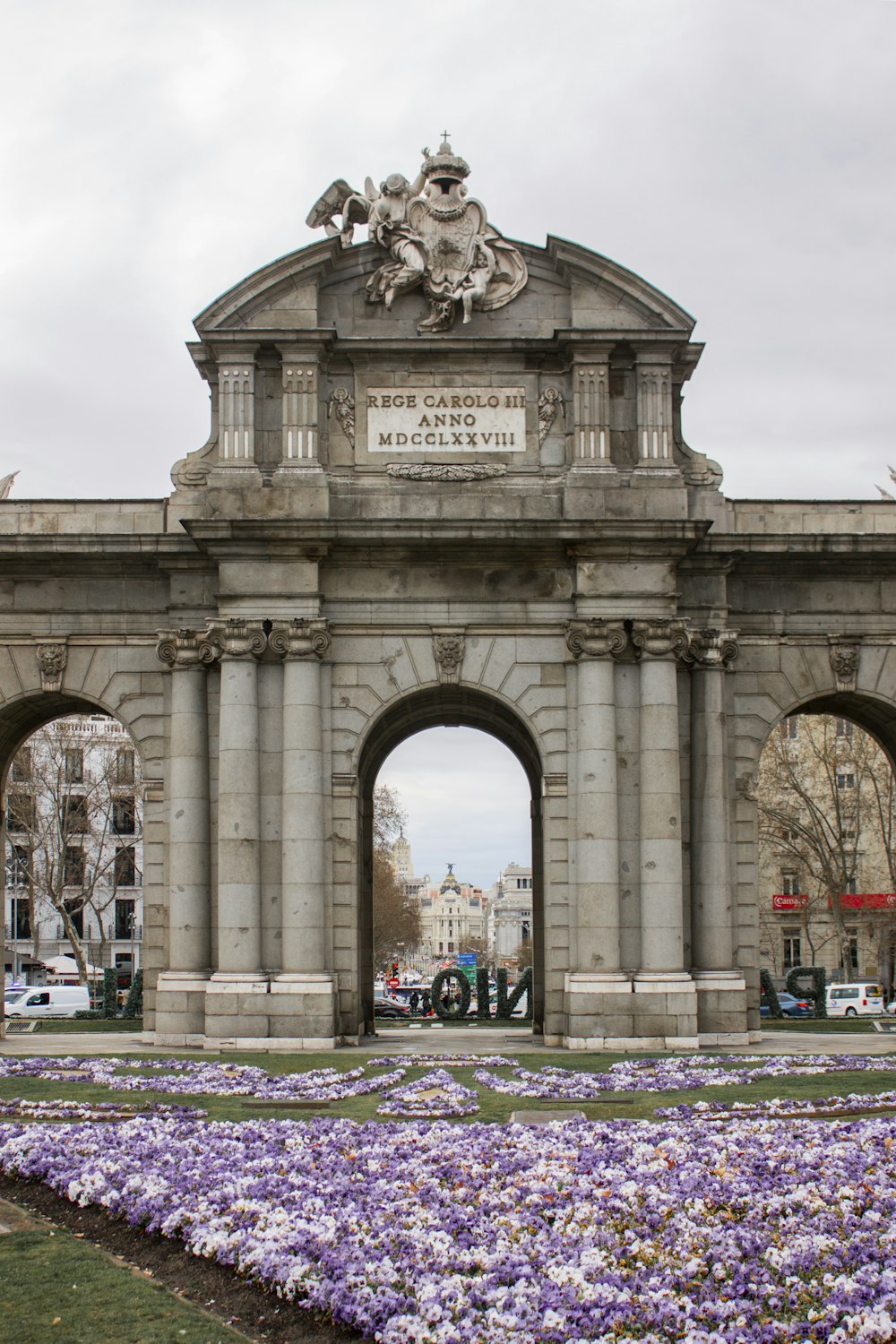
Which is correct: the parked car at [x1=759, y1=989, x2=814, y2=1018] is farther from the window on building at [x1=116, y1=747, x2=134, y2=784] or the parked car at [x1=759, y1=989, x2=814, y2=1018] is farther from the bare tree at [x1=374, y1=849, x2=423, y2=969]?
the bare tree at [x1=374, y1=849, x2=423, y2=969]

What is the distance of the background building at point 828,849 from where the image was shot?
57406 mm

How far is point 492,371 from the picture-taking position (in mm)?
27641

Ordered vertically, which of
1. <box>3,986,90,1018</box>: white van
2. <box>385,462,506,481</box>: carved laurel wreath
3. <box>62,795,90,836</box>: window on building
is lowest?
<box>3,986,90,1018</box>: white van

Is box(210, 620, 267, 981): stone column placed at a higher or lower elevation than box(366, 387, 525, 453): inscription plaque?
lower

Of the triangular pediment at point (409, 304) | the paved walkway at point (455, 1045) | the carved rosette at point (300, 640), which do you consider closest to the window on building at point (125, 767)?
the paved walkway at point (455, 1045)

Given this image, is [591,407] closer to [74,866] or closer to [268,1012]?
[268,1012]

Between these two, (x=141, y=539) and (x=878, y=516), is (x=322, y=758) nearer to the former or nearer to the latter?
(x=141, y=539)

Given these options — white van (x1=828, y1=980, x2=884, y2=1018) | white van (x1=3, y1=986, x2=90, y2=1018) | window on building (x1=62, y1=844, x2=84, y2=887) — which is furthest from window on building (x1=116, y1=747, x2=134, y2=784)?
white van (x1=828, y1=980, x2=884, y2=1018)

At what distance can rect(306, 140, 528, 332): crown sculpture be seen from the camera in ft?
90.9

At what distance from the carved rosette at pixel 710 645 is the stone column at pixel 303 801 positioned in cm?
660

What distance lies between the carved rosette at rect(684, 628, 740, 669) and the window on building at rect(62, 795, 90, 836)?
120ft

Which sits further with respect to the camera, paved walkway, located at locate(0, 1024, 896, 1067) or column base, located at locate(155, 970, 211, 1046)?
column base, located at locate(155, 970, 211, 1046)

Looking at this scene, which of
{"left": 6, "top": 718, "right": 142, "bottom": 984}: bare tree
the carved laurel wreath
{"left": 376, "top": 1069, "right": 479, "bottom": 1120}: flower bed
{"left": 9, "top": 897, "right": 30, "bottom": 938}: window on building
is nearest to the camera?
{"left": 376, "top": 1069, "right": 479, "bottom": 1120}: flower bed

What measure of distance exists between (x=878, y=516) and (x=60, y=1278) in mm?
22170
